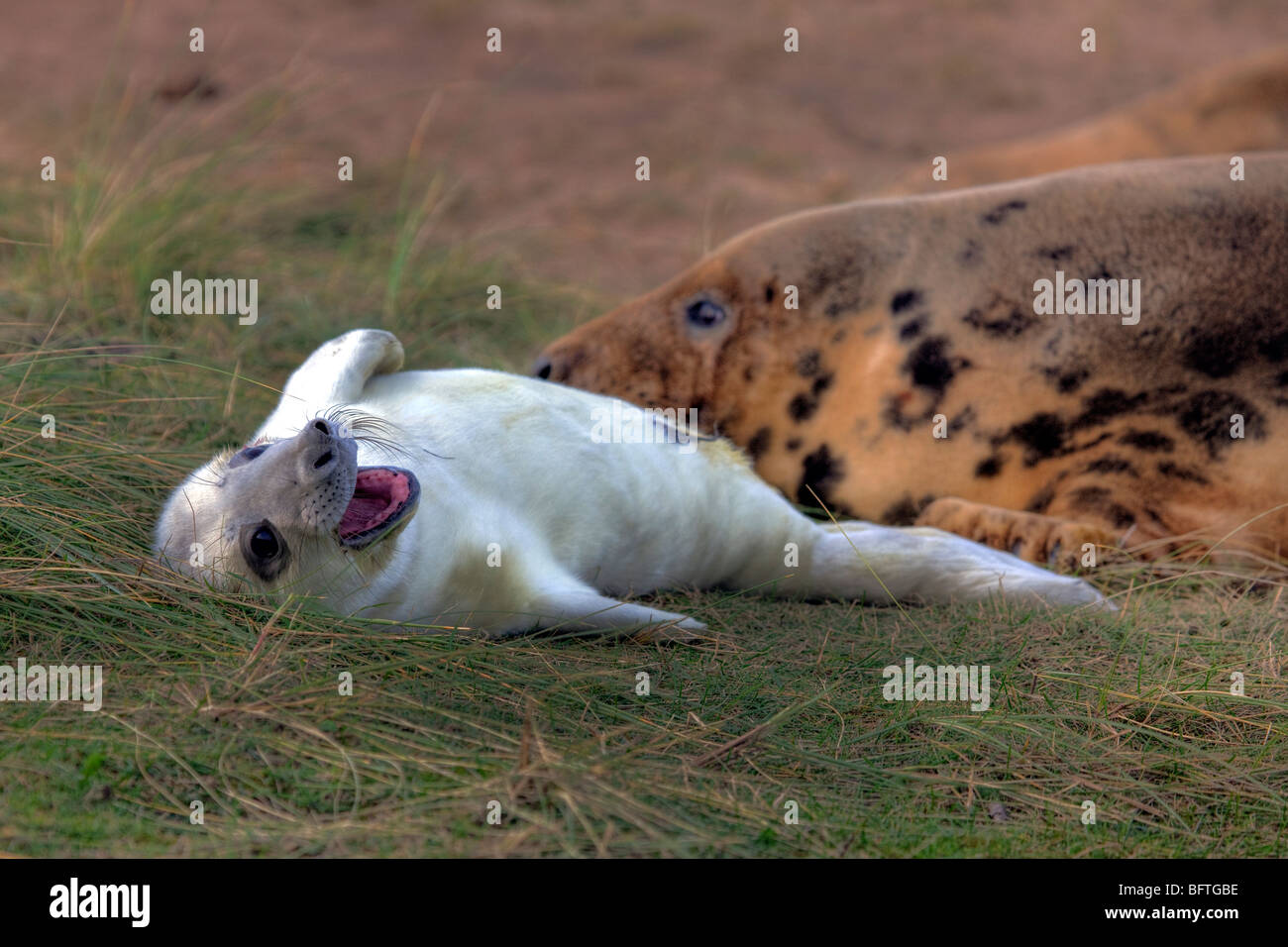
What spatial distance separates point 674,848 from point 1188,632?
1.65m

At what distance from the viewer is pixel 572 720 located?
2.52 meters

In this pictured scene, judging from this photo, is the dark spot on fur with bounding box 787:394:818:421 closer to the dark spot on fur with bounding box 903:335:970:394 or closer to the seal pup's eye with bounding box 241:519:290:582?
the dark spot on fur with bounding box 903:335:970:394

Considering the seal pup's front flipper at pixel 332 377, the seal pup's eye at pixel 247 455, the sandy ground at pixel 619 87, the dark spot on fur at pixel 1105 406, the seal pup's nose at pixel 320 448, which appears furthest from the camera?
the sandy ground at pixel 619 87

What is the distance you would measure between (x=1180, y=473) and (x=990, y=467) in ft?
1.62

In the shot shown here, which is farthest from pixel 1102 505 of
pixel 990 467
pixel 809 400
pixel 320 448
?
pixel 320 448

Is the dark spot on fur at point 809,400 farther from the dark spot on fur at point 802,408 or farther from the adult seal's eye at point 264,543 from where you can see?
the adult seal's eye at point 264,543

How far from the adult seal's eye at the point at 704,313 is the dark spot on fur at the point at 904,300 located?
500mm

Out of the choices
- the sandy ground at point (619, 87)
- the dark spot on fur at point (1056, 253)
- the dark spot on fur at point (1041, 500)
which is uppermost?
the sandy ground at point (619, 87)

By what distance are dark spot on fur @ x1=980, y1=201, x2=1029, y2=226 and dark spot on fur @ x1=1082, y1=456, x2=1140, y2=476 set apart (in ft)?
2.63

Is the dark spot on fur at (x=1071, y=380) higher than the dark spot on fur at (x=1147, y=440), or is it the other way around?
the dark spot on fur at (x=1071, y=380)

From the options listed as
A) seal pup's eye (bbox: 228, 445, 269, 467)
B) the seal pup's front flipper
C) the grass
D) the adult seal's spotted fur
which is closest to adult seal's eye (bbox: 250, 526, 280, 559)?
the grass

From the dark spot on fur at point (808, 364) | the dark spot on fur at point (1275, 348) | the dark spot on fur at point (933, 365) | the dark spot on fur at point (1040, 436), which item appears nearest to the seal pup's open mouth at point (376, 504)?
the dark spot on fur at point (808, 364)

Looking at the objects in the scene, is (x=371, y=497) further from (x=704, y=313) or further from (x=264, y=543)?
(x=704, y=313)

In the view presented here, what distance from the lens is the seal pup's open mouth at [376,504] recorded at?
257cm
